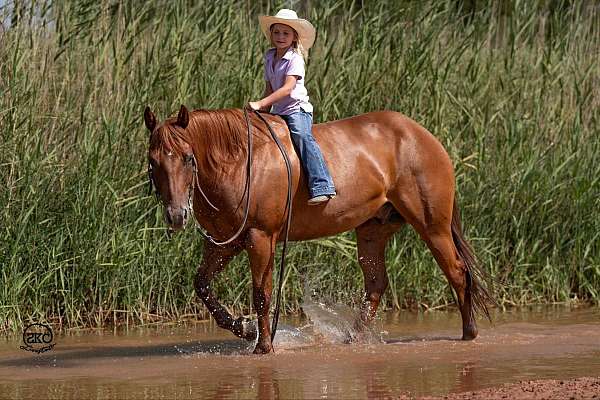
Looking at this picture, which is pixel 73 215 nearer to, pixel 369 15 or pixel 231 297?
pixel 231 297

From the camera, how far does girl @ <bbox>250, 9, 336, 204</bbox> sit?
25.5ft

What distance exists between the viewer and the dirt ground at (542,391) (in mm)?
5776

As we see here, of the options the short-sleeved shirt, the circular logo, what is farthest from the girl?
the circular logo

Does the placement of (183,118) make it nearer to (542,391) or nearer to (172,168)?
(172,168)

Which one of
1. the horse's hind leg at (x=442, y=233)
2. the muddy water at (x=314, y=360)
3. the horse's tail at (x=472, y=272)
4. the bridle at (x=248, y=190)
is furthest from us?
the horse's tail at (x=472, y=272)

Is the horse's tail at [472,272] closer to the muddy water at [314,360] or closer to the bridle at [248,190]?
the muddy water at [314,360]

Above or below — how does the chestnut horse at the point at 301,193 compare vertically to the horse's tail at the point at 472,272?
above

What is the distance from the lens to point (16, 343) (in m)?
8.11

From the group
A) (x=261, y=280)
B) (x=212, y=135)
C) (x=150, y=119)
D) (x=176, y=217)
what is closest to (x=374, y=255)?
(x=261, y=280)

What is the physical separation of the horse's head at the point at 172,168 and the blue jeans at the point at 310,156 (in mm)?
891

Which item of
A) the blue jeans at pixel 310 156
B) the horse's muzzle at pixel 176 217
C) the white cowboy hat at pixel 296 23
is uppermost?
the white cowboy hat at pixel 296 23

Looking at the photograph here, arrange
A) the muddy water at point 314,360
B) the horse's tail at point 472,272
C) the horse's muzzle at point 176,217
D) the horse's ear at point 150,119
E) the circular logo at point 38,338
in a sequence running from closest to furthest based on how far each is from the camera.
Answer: the muddy water at point 314,360, the horse's muzzle at point 176,217, the horse's ear at point 150,119, the circular logo at point 38,338, the horse's tail at point 472,272

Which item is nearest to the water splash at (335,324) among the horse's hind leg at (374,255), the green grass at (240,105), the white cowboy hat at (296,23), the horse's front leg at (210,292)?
the horse's hind leg at (374,255)

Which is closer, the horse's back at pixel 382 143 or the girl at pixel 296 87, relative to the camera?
the girl at pixel 296 87
